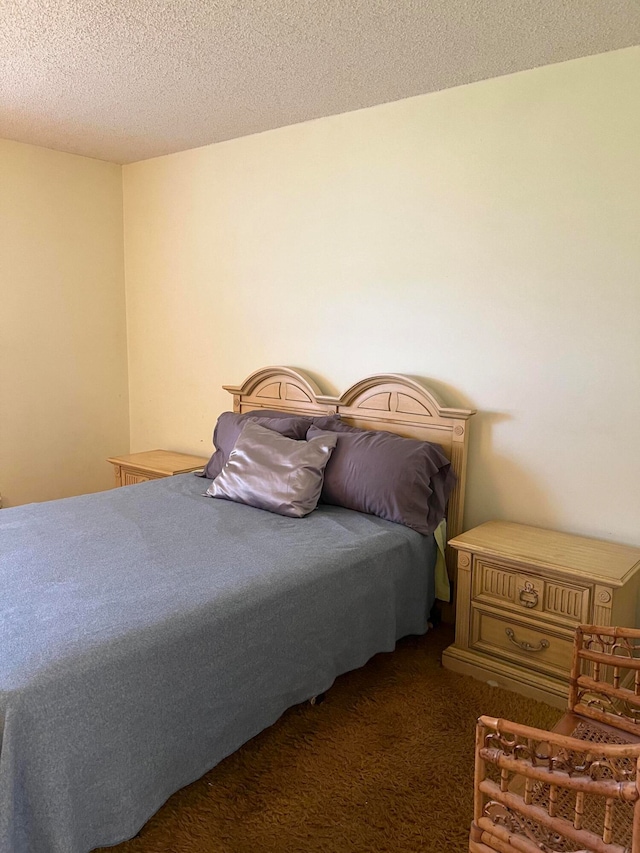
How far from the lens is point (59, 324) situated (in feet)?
13.3

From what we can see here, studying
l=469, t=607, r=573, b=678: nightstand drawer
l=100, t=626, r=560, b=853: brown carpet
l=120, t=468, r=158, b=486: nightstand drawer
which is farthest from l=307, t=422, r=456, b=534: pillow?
l=120, t=468, r=158, b=486: nightstand drawer

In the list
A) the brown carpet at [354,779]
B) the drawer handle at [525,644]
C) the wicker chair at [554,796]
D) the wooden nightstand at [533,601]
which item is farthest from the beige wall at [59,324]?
the wicker chair at [554,796]

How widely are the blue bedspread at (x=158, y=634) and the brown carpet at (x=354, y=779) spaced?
152 mm

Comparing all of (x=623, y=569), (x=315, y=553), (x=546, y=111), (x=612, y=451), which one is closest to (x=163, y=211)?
(x=546, y=111)

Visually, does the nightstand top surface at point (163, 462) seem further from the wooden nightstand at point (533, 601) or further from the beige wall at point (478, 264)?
the wooden nightstand at point (533, 601)

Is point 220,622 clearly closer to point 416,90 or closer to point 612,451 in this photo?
point 612,451

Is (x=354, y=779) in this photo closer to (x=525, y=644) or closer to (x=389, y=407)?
(x=525, y=644)

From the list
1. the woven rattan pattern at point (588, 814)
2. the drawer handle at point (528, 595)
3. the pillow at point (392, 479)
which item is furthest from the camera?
the pillow at point (392, 479)

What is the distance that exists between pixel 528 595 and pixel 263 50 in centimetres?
224

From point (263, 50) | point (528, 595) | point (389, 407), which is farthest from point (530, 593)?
point (263, 50)

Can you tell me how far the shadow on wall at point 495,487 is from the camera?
8.92ft

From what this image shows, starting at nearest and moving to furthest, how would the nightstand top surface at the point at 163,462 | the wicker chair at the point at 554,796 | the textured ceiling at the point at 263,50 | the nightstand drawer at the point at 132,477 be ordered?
1. the wicker chair at the point at 554,796
2. the textured ceiling at the point at 263,50
3. the nightstand top surface at the point at 163,462
4. the nightstand drawer at the point at 132,477

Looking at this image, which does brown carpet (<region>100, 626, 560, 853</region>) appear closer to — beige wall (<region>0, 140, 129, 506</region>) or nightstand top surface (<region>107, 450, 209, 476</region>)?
nightstand top surface (<region>107, 450, 209, 476</region>)

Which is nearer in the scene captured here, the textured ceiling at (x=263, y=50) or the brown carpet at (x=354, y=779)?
the brown carpet at (x=354, y=779)
